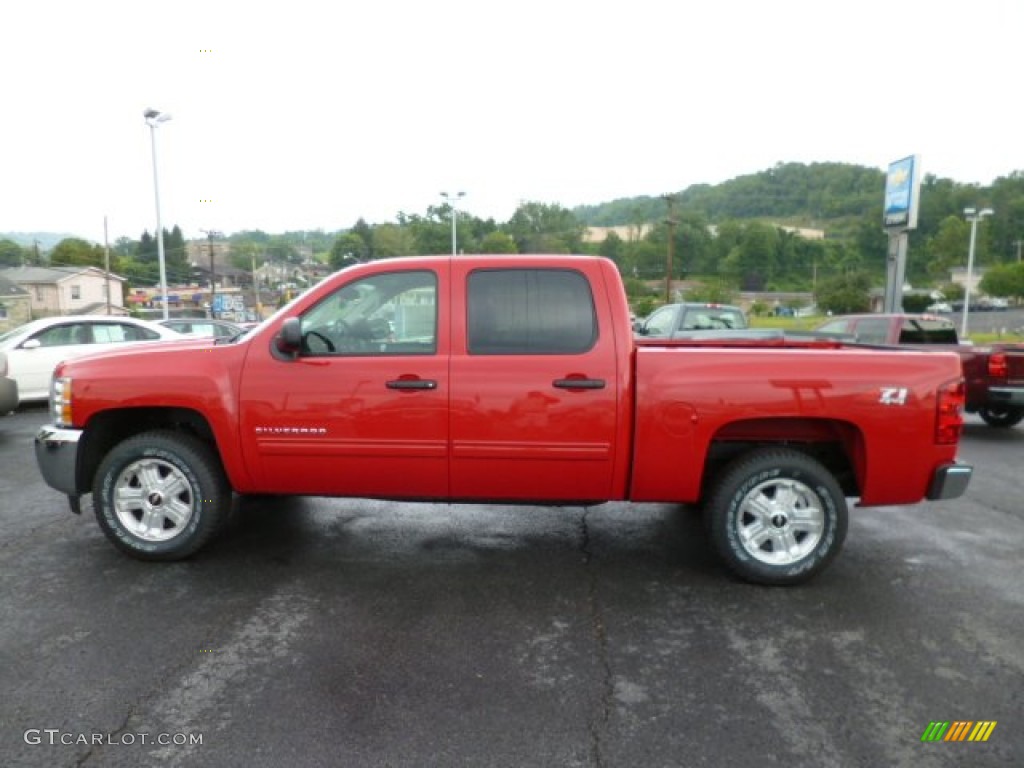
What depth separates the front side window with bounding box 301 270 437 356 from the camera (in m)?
4.36

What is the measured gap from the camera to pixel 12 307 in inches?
1954

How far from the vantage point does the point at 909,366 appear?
4.07 metres

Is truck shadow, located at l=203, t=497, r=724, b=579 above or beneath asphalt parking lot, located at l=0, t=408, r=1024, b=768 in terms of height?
beneath

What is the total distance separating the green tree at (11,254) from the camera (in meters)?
88.2

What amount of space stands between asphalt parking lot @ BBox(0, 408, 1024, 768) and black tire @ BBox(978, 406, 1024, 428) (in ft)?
18.5

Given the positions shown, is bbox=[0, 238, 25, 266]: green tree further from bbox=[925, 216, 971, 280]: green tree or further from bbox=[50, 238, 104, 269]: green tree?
bbox=[925, 216, 971, 280]: green tree

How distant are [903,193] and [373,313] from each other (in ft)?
98.9

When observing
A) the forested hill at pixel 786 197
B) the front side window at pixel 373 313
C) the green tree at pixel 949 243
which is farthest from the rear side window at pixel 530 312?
the green tree at pixel 949 243

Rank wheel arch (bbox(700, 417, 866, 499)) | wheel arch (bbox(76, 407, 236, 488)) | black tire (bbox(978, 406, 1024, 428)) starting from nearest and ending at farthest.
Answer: wheel arch (bbox(700, 417, 866, 499)) → wheel arch (bbox(76, 407, 236, 488)) → black tire (bbox(978, 406, 1024, 428))

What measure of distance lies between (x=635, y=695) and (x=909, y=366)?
2.43 meters

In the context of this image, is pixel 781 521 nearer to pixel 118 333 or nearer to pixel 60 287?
pixel 118 333

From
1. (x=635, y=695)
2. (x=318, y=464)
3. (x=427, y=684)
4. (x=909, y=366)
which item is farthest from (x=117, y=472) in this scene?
(x=909, y=366)

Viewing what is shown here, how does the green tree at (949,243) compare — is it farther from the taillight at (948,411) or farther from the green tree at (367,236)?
the taillight at (948,411)

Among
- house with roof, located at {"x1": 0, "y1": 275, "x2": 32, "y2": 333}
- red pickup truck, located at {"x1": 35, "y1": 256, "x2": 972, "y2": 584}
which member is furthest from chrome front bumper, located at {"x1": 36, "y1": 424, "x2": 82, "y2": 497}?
house with roof, located at {"x1": 0, "y1": 275, "x2": 32, "y2": 333}
